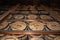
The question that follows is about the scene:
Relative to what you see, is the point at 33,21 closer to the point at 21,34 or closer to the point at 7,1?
the point at 21,34

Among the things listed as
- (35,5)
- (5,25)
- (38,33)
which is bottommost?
(38,33)

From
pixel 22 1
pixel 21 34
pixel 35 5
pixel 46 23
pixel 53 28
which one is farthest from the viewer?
pixel 22 1

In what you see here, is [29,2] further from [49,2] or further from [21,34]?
[21,34]

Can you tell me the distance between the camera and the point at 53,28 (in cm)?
197

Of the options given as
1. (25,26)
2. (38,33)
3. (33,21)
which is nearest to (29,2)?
(33,21)

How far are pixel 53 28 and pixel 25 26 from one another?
1.55 feet

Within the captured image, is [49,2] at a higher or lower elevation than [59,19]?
higher

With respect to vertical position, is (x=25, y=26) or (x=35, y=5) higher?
(x=35, y=5)

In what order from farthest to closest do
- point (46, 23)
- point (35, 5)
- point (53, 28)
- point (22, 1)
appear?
point (22, 1) → point (35, 5) → point (46, 23) → point (53, 28)

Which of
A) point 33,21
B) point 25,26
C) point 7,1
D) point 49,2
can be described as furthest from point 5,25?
point 49,2

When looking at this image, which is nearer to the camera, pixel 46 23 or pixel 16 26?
pixel 16 26

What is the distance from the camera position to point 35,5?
3.60 m

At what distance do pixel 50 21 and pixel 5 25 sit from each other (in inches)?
33.6

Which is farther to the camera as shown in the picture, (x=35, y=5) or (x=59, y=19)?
(x=35, y=5)
